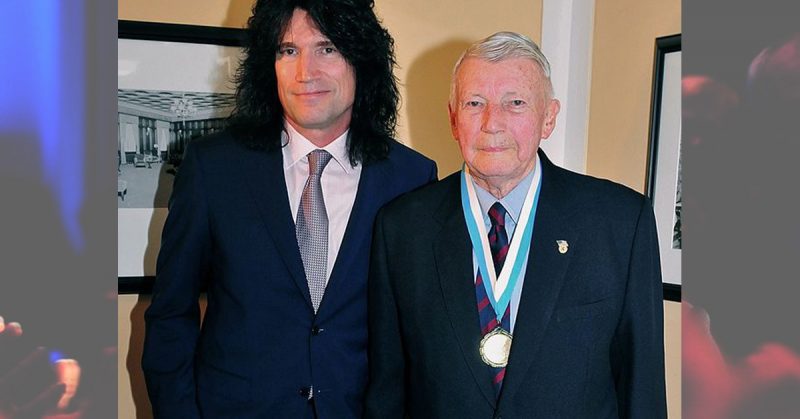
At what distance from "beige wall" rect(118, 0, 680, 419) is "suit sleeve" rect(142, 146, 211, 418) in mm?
562

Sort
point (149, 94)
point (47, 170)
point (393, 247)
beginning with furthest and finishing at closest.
Answer: 1. point (149, 94)
2. point (393, 247)
3. point (47, 170)

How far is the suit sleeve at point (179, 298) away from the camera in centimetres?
189

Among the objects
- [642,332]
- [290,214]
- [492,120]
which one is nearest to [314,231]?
[290,214]

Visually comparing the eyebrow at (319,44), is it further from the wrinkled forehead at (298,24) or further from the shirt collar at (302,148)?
the shirt collar at (302,148)

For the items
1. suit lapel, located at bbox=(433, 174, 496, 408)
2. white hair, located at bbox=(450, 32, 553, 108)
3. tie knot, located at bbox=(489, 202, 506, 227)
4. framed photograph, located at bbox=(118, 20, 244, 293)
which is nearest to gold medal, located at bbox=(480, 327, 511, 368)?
suit lapel, located at bbox=(433, 174, 496, 408)

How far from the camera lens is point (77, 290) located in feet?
3.88

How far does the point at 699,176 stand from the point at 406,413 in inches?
34.4

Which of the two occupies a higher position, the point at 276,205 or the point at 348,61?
the point at 348,61

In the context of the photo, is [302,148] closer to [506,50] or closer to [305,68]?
[305,68]

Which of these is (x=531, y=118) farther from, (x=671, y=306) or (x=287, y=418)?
(x=671, y=306)

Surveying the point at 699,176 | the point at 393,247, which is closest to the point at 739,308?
the point at 699,176

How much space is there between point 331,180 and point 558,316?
0.65 meters

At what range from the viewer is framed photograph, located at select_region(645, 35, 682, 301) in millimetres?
2402

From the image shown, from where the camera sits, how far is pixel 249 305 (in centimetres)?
188
